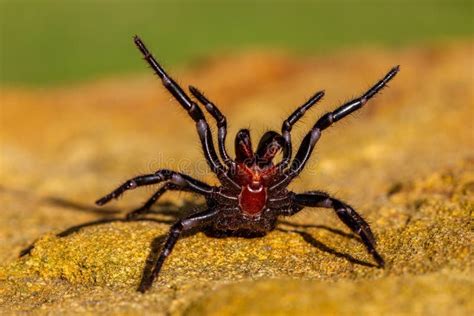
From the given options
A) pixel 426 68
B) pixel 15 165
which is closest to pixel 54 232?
pixel 15 165

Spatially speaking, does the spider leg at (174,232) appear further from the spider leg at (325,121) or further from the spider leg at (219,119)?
the spider leg at (325,121)

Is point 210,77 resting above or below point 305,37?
below

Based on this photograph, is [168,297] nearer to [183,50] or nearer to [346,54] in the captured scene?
[346,54]

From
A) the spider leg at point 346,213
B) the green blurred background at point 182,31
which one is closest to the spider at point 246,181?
the spider leg at point 346,213

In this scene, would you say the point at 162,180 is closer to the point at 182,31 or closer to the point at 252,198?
the point at 252,198

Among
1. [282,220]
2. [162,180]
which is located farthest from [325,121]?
[162,180]

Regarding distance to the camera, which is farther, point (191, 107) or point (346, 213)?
point (191, 107)
